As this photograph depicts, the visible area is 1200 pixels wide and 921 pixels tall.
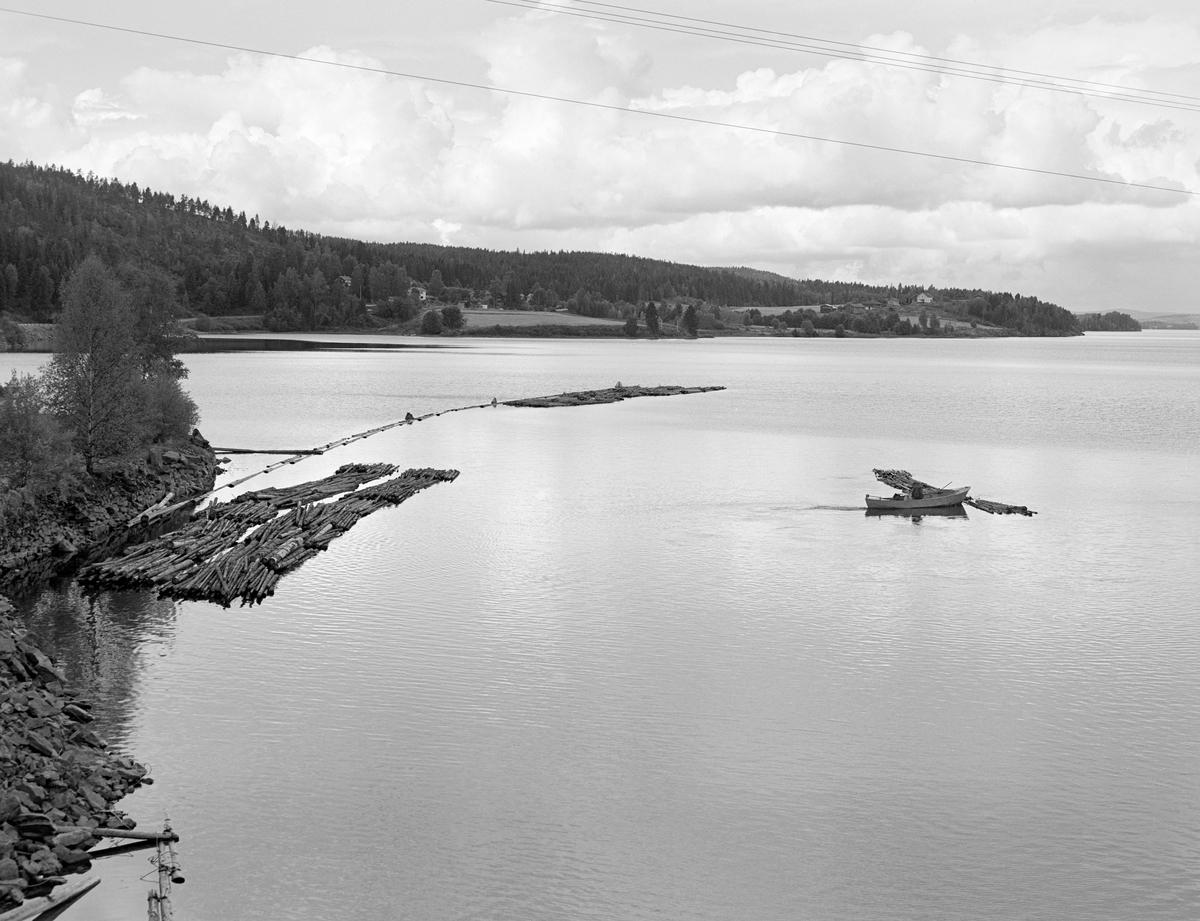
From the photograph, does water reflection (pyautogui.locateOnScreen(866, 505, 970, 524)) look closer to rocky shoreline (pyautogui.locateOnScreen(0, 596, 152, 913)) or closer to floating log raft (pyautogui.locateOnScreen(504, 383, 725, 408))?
rocky shoreline (pyautogui.locateOnScreen(0, 596, 152, 913))

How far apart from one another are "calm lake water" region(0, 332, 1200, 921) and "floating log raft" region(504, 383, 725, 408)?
1458 inches

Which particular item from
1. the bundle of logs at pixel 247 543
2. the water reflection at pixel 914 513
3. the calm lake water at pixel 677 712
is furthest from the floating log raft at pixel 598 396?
the water reflection at pixel 914 513

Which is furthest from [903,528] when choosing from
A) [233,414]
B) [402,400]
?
[402,400]

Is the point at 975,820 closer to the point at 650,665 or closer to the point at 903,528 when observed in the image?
the point at 650,665

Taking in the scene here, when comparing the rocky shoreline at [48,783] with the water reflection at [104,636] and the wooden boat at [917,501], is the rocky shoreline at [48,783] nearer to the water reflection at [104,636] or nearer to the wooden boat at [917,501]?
the water reflection at [104,636]

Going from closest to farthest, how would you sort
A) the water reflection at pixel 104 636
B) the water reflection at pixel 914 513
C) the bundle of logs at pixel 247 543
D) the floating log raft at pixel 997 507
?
the water reflection at pixel 104 636, the bundle of logs at pixel 247 543, the water reflection at pixel 914 513, the floating log raft at pixel 997 507

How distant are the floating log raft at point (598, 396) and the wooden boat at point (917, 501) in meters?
42.5

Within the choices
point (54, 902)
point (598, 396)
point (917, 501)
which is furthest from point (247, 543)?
point (598, 396)

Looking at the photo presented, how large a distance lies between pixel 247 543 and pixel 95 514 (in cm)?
616

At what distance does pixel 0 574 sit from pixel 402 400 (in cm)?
5668

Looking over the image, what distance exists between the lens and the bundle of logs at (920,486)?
41406mm

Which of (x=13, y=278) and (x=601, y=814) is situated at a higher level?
(x=13, y=278)

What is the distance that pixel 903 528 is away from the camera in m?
38.3

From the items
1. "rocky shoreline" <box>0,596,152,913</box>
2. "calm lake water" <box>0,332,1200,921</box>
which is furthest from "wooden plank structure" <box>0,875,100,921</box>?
"calm lake water" <box>0,332,1200,921</box>
